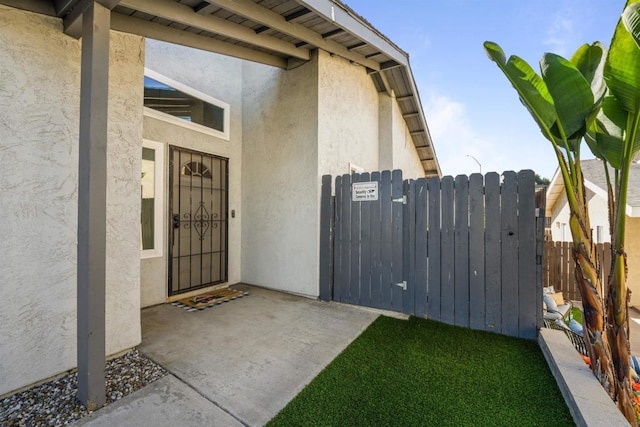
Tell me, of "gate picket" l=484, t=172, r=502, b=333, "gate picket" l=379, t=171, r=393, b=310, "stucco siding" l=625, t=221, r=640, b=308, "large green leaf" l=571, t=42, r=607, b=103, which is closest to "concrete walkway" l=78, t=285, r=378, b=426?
"gate picket" l=379, t=171, r=393, b=310

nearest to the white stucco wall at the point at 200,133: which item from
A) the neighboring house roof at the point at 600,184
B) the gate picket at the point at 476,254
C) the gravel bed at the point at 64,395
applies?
the gravel bed at the point at 64,395

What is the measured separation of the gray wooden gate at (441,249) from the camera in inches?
143

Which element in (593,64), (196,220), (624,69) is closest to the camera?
(624,69)

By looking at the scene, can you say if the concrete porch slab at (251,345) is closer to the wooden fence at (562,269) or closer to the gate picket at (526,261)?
the gate picket at (526,261)

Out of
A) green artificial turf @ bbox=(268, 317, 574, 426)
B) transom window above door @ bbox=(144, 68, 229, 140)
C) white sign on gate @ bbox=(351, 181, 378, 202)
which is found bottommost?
green artificial turf @ bbox=(268, 317, 574, 426)

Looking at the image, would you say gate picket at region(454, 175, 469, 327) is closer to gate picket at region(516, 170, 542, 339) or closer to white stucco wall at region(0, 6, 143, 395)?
gate picket at region(516, 170, 542, 339)

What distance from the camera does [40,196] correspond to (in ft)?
8.31

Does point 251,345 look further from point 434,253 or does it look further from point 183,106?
point 183,106

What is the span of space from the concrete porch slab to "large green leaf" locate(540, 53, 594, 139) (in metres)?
3.20

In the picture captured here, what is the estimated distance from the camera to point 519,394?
Result: 2449 millimetres

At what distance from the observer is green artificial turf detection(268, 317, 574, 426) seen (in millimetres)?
2156

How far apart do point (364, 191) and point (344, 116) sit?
2071mm

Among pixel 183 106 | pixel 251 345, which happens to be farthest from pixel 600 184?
pixel 183 106

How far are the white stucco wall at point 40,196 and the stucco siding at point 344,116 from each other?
3319 millimetres
